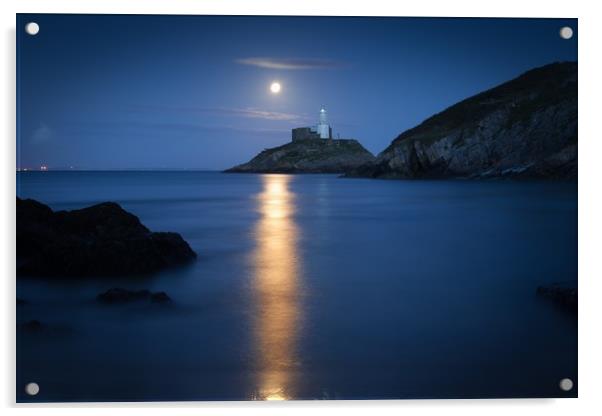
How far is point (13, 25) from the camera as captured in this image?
11.1ft

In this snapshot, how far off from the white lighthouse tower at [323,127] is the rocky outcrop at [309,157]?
0.04 m

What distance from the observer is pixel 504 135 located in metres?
5.57

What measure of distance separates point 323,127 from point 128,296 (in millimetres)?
1922

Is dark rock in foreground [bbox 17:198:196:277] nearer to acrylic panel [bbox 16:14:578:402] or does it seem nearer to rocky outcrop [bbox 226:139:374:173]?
acrylic panel [bbox 16:14:578:402]

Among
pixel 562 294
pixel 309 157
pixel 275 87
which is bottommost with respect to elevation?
pixel 562 294

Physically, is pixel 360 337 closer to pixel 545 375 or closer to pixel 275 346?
pixel 275 346

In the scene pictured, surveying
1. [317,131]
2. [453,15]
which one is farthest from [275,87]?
[453,15]

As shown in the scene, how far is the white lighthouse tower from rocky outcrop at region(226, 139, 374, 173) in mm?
45

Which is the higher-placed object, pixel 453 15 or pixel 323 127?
pixel 453 15

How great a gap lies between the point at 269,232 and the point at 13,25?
2205mm

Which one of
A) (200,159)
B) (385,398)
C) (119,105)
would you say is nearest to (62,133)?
(119,105)

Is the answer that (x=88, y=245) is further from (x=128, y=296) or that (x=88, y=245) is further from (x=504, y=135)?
(x=504, y=135)

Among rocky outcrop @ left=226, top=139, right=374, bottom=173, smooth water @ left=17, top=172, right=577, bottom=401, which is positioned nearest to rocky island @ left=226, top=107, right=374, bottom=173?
rocky outcrop @ left=226, top=139, right=374, bottom=173

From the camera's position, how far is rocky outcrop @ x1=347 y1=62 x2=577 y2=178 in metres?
3.91
